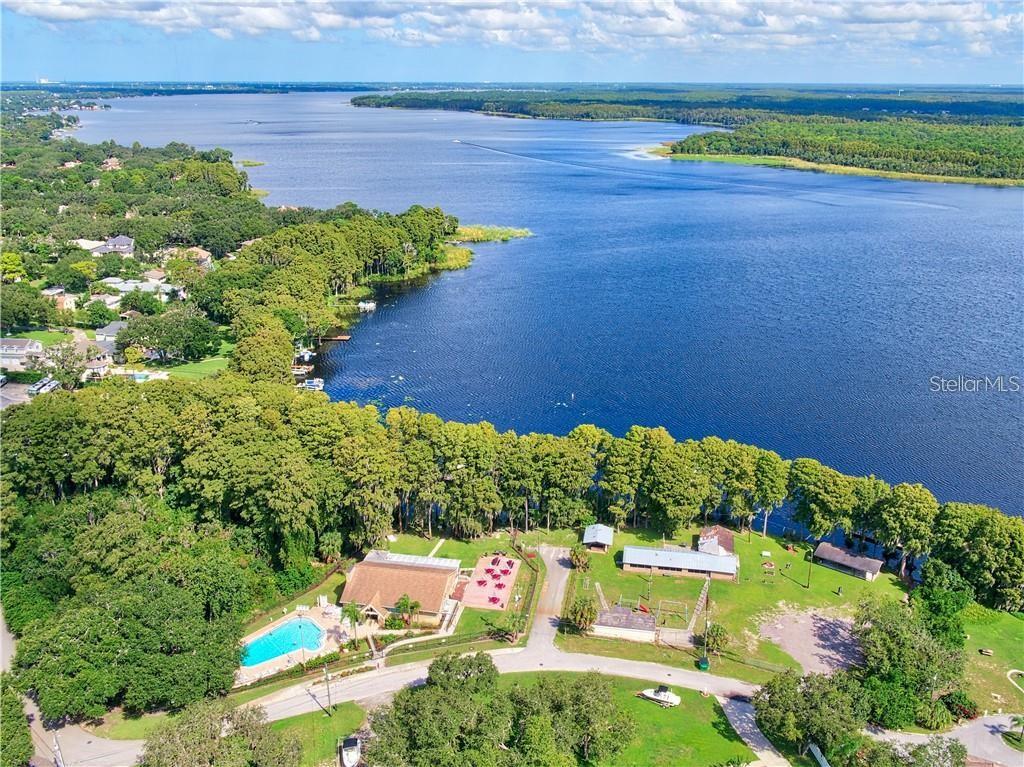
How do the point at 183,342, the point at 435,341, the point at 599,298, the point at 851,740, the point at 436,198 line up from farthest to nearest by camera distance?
the point at 436,198 → the point at 599,298 → the point at 435,341 → the point at 183,342 → the point at 851,740

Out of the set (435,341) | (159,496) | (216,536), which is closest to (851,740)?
(216,536)

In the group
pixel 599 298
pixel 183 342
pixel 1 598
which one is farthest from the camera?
pixel 599 298

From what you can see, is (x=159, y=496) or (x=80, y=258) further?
(x=80, y=258)

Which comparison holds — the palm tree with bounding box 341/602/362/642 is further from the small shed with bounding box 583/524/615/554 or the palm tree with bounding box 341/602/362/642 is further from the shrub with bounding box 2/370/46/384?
the shrub with bounding box 2/370/46/384

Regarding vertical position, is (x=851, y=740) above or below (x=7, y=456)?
below

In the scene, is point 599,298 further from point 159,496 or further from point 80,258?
point 80,258

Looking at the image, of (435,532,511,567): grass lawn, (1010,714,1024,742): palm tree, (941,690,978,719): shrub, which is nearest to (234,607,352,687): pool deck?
(435,532,511,567): grass lawn

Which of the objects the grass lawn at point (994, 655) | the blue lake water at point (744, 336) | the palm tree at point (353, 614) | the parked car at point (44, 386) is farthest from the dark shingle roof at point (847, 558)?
the parked car at point (44, 386)

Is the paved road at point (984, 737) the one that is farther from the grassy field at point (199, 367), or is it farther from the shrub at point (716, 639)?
the grassy field at point (199, 367)
